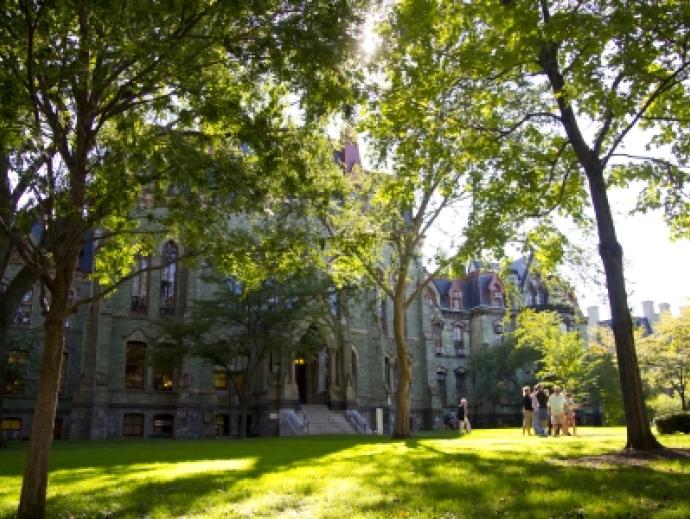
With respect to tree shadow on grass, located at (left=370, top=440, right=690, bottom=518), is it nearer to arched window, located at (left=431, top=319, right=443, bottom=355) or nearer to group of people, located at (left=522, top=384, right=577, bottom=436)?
group of people, located at (left=522, top=384, right=577, bottom=436)

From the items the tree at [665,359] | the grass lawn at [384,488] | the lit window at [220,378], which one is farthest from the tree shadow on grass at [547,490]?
the tree at [665,359]

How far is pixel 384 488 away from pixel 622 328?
593 centimetres

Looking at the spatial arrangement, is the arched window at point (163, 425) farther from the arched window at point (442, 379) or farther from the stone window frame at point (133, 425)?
the arched window at point (442, 379)

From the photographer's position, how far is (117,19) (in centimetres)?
729

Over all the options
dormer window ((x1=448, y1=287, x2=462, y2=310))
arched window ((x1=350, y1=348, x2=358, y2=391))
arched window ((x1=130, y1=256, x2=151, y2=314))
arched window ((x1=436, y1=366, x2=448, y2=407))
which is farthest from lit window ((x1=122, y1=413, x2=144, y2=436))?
dormer window ((x1=448, y1=287, x2=462, y2=310))

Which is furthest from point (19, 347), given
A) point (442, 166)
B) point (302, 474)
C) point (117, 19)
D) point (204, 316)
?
point (117, 19)

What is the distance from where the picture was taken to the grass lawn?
7.14 meters

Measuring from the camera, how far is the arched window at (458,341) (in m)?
53.8

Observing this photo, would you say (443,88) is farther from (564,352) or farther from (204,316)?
(564,352)

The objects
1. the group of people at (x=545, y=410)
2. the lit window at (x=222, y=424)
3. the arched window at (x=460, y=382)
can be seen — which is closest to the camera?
the group of people at (x=545, y=410)

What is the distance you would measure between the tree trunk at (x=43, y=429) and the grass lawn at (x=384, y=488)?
3.06 feet

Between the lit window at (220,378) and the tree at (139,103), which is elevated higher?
the tree at (139,103)

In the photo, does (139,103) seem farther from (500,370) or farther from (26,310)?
(500,370)

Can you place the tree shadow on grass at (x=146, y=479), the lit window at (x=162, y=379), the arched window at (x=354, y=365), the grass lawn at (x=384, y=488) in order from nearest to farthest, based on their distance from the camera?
the grass lawn at (x=384, y=488), the tree shadow on grass at (x=146, y=479), the lit window at (x=162, y=379), the arched window at (x=354, y=365)
